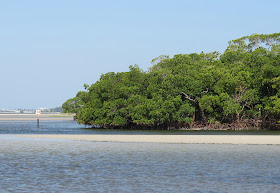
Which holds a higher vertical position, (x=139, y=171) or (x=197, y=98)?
(x=197, y=98)

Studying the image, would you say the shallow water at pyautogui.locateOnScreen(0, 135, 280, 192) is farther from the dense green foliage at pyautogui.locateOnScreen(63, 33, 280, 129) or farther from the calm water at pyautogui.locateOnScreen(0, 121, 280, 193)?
the dense green foliage at pyautogui.locateOnScreen(63, 33, 280, 129)

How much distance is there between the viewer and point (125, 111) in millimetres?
64188

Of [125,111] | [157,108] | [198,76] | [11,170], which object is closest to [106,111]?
[125,111]

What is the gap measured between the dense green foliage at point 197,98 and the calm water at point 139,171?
32.3 meters

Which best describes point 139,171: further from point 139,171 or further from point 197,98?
point 197,98

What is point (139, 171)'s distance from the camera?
20.3 metres

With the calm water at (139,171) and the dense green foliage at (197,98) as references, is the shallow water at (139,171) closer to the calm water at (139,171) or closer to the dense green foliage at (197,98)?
the calm water at (139,171)

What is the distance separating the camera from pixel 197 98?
6334 cm

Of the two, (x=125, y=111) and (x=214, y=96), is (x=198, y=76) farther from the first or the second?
(x=125, y=111)

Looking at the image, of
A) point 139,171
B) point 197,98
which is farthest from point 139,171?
point 197,98

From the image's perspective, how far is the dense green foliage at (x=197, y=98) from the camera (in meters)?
61.3

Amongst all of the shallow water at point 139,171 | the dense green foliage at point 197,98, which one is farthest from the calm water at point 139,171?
the dense green foliage at point 197,98

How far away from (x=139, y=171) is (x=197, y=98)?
1722 inches

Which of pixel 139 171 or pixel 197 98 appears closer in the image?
pixel 139 171
